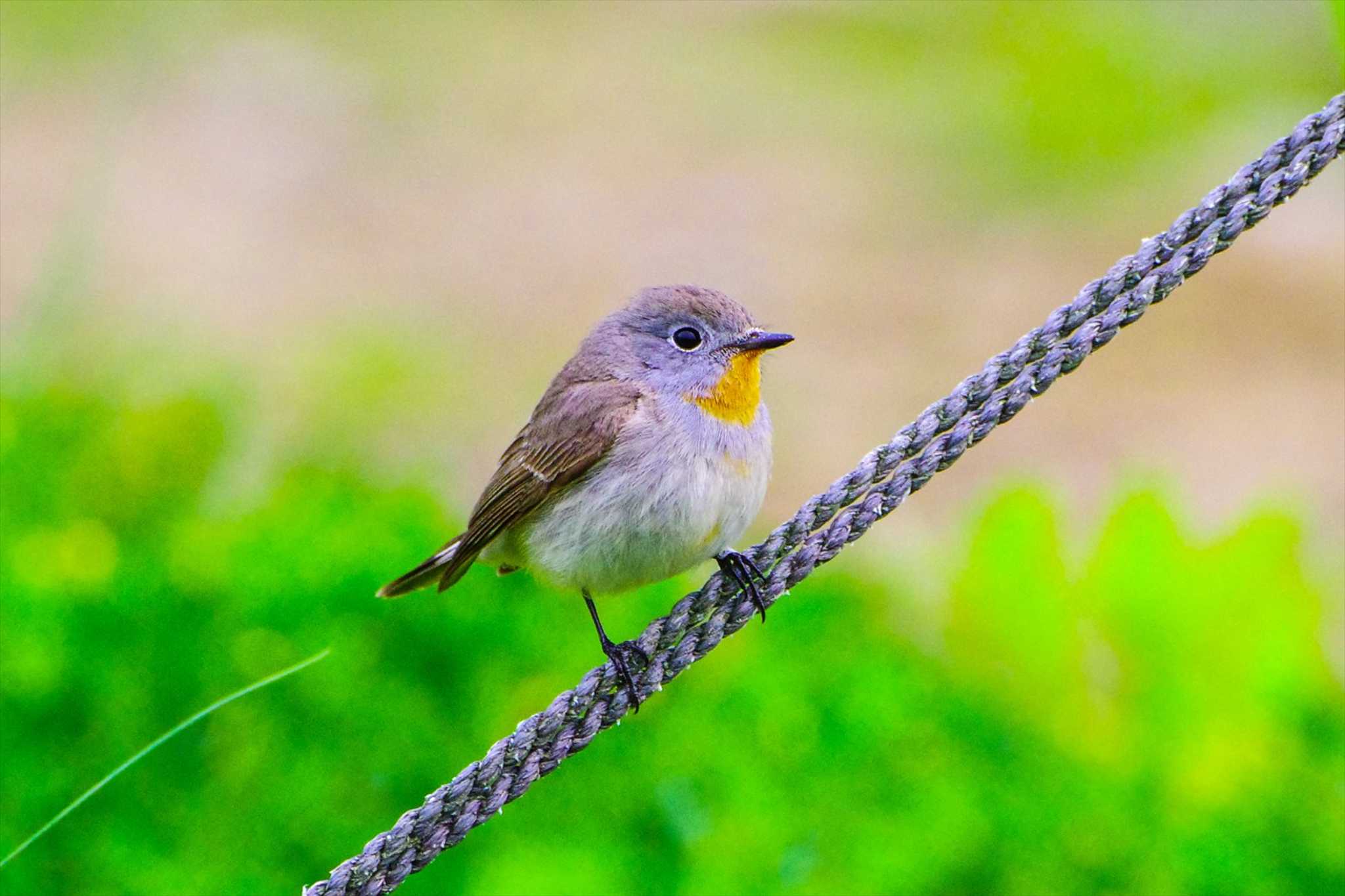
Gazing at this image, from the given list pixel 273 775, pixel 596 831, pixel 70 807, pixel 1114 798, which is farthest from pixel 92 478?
pixel 1114 798

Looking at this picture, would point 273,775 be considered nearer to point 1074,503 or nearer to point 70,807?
point 70,807

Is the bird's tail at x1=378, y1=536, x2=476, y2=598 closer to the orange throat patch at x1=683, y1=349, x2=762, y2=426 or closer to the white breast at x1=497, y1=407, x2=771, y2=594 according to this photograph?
the white breast at x1=497, y1=407, x2=771, y2=594

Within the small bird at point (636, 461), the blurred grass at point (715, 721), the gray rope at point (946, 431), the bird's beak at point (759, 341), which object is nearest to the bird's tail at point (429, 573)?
the small bird at point (636, 461)

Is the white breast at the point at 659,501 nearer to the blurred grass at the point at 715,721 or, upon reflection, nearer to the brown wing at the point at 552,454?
the brown wing at the point at 552,454

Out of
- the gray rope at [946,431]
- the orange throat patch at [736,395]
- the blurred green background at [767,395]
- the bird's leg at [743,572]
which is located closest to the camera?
the gray rope at [946,431]

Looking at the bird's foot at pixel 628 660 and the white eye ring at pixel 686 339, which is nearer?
the bird's foot at pixel 628 660

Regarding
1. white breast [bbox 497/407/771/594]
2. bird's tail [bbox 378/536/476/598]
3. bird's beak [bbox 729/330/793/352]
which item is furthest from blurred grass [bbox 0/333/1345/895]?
bird's beak [bbox 729/330/793/352]
